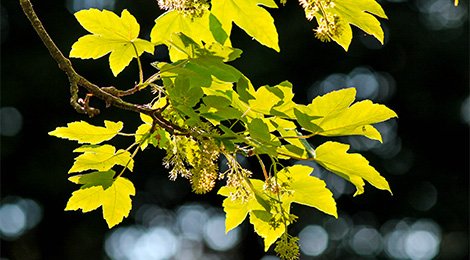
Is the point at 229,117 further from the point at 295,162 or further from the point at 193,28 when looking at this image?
the point at 295,162

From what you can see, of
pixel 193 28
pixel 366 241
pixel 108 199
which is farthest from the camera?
pixel 366 241

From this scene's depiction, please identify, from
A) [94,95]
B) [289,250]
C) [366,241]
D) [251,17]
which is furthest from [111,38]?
[366,241]

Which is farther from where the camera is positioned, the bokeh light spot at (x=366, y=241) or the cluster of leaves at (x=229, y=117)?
the bokeh light spot at (x=366, y=241)

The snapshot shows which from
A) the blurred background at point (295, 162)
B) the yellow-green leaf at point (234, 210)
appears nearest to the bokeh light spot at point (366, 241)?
the blurred background at point (295, 162)

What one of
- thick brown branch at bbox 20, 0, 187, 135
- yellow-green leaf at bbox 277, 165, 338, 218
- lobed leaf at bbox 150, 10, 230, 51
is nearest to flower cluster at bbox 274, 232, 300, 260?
yellow-green leaf at bbox 277, 165, 338, 218

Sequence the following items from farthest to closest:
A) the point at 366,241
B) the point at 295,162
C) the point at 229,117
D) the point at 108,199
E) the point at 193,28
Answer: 1. the point at 366,241
2. the point at 295,162
3. the point at 108,199
4. the point at 193,28
5. the point at 229,117

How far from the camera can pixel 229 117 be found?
903 millimetres

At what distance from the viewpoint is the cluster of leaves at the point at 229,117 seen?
91 centimetres

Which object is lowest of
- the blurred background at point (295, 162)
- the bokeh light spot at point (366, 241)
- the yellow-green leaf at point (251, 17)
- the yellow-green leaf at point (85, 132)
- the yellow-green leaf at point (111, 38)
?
the bokeh light spot at point (366, 241)

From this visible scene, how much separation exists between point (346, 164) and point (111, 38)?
505 millimetres

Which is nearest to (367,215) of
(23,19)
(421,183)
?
(421,183)

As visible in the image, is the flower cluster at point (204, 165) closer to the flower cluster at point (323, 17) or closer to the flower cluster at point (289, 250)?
the flower cluster at point (289, 250)

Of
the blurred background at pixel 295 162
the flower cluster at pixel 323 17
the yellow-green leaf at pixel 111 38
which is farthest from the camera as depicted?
the blurred background at pixel 295 162

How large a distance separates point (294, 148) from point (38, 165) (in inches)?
212
